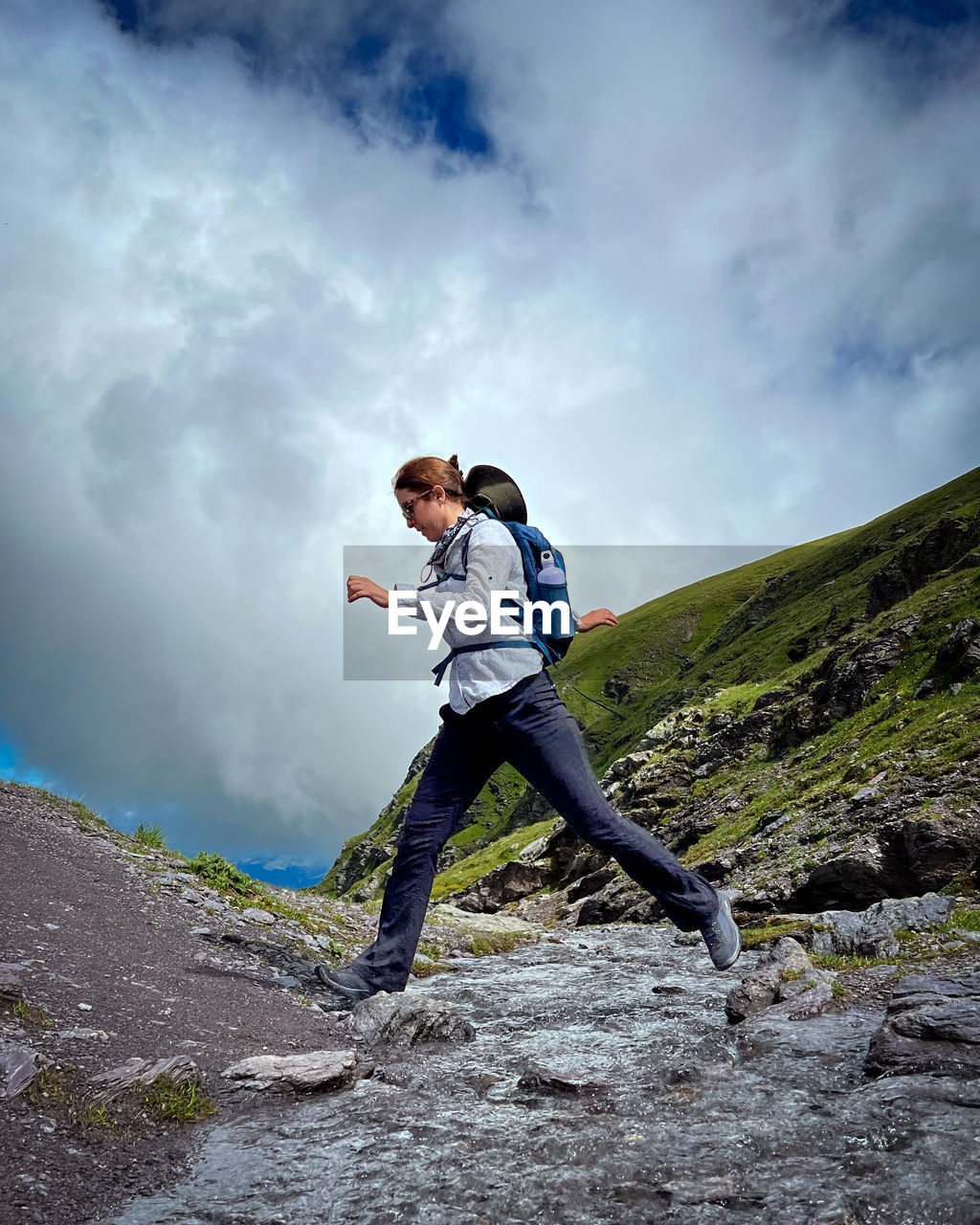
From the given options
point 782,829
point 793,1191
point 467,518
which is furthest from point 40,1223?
point 782,829

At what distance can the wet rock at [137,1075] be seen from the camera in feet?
10.5

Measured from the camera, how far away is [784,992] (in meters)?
5.80

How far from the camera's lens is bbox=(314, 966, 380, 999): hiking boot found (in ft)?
19.8

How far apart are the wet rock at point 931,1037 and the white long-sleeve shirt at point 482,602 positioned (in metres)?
3.22

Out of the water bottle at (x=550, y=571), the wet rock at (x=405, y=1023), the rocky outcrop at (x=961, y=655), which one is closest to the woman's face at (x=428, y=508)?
the water bottle at (x=550, y=571)

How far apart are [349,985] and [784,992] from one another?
3.58 metres

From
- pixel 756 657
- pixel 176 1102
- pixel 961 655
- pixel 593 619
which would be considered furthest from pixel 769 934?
pixel 756 657

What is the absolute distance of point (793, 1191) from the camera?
2.42m

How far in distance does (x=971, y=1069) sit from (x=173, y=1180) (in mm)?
3491

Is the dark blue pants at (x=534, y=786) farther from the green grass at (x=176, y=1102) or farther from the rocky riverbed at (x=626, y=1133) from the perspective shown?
the green grass at (x=176, y=1102)

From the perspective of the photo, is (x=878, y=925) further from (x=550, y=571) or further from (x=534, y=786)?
(x=550, y=571)

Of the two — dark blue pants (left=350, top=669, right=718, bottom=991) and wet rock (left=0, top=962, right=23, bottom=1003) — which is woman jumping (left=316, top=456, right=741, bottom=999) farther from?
wet rock (left=0, top=962, right=23, bottom=1003)

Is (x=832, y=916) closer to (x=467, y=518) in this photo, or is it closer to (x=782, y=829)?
(x=467, y=518)

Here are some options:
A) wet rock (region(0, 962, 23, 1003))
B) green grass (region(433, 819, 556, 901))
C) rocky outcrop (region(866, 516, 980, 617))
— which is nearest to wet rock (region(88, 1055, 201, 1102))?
wet rock (region(0, 962, 23, 1003))
